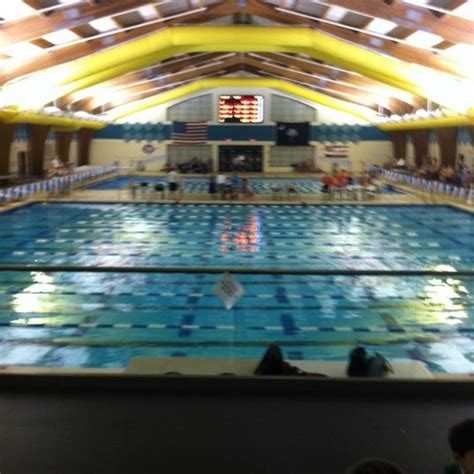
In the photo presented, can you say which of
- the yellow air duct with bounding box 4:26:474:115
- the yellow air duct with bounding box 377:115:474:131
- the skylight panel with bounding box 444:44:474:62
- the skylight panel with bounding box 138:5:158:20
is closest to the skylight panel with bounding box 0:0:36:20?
the skylight panel with bounding box 138:5:158:20

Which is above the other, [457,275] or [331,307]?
[457,275]

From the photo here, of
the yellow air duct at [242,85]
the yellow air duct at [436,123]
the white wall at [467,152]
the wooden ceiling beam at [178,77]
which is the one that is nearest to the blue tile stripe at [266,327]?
the yellow air duct at [436,123]

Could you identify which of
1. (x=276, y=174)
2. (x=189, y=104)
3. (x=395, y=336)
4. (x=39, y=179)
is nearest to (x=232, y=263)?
(x=395, y=336)

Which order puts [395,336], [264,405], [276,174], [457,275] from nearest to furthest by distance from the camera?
[264,405], [457,275], [395,336], [276,174]

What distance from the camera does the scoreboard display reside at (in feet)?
A: 110

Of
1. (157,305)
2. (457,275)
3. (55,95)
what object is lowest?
(157,305)

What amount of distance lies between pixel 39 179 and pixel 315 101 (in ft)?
54.1

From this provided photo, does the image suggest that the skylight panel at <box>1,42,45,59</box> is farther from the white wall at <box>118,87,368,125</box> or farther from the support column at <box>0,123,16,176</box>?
the white wall at <box>118,87,368,125</box>

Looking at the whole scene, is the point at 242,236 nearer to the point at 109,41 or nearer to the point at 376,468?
the point at 109,41

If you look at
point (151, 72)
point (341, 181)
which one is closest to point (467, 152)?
point (341, 181)

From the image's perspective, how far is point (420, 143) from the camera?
32.6 meters

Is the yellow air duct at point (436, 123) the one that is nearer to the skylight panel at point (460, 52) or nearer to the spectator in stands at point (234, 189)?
the skylight panel at point (460, 52)

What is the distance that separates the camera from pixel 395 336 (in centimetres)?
730

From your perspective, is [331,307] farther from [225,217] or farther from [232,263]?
[225,217]
